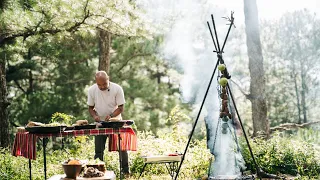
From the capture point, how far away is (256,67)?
338 inches

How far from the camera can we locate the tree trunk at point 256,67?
335 inches

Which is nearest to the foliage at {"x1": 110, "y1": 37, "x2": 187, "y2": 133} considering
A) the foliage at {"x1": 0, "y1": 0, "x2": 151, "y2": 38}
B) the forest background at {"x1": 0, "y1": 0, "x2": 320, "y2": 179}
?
the forest background at {"x1": 0, "y1": 0, "x2": 320, "y2": 179}

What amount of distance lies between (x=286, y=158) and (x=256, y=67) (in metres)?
2.60

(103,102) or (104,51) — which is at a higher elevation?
(104,51)

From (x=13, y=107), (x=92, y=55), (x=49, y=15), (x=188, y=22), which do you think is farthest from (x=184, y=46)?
(x=49, y=15)

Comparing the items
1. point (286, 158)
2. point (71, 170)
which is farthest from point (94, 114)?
point (286, 158)

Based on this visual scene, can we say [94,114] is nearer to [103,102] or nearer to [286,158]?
[103,102]

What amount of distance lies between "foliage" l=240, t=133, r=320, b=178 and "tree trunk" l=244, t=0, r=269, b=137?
1.84 m

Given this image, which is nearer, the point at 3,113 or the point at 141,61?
the point at 3,113

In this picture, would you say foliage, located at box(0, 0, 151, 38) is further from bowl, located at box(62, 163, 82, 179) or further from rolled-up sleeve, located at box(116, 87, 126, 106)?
bowl, located at box(62, 163, 82, 179)

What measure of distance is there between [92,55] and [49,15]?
608 centimetres

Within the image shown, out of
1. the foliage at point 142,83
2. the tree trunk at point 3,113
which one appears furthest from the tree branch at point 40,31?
the foliage at point 142,83

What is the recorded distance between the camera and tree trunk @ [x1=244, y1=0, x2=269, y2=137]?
8.50m

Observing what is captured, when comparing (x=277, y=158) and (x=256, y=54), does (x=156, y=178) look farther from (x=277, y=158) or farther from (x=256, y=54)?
(x=256, y=54)
